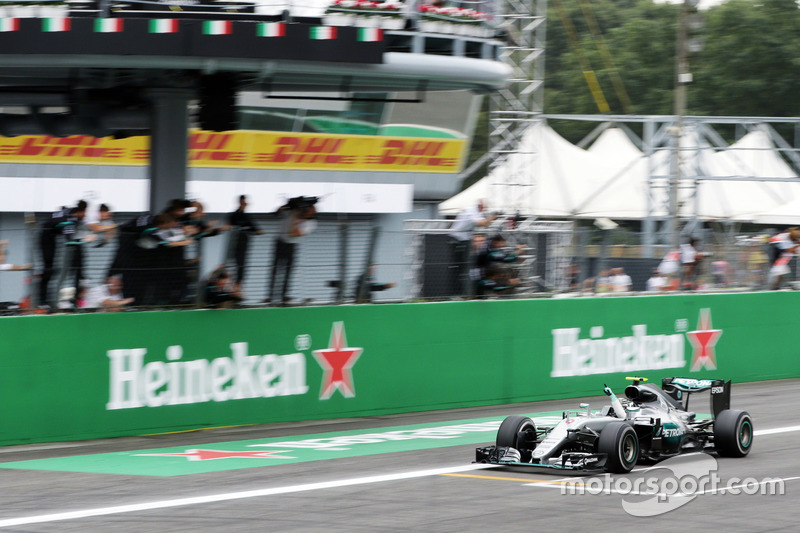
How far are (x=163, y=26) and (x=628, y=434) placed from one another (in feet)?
22.4

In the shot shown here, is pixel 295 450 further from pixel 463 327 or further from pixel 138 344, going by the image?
pixel 463 327

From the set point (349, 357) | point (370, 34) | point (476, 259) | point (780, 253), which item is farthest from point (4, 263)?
point (780, 253)

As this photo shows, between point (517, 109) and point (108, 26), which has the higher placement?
point (517, 109)

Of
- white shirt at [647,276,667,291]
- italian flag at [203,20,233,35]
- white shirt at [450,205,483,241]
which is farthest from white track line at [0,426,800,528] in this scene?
white shirt at [647,276,667,291]

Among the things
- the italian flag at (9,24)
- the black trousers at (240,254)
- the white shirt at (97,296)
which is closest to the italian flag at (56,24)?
the italian flag at (9,24)

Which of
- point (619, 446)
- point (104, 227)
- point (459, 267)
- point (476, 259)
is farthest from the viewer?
point (476, 259)

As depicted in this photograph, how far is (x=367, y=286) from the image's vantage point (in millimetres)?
15008

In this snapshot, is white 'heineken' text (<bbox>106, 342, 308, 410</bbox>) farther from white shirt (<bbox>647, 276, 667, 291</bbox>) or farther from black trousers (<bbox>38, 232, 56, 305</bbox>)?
white shirt (<bbox>647, 276, 667, 291</bbox>)

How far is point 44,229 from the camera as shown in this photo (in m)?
12.2

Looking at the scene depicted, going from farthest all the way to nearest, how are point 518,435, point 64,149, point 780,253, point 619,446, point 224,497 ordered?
1. point 64,149
2. point 780,253
3. point 518,435
4. point 619,446
5. point 224,497

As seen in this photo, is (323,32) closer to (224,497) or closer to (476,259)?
(476,259)

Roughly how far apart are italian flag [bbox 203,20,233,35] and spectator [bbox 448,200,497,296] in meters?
4.46

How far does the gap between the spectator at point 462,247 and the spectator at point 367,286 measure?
1297mm

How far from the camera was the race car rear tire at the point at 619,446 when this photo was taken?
1012 centimetres
